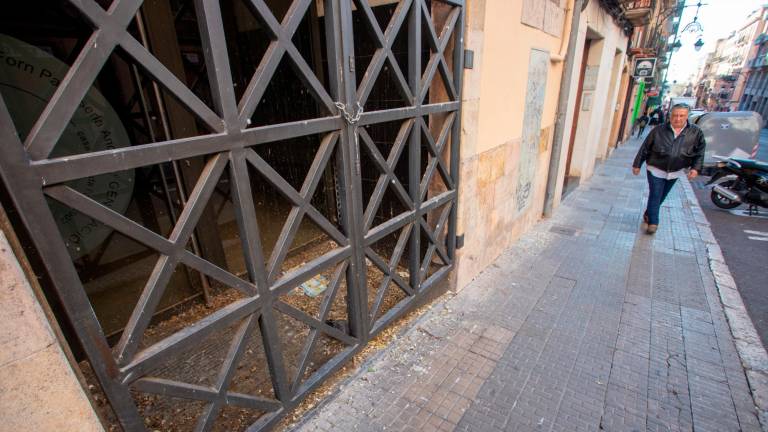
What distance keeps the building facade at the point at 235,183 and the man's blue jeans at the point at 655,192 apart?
1.57m

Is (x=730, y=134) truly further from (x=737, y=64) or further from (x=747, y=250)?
(x=737, y=64)

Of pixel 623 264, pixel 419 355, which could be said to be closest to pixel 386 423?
pixel 419 355

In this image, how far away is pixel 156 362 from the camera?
5.36 feet

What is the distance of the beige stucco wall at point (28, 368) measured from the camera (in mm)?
1181

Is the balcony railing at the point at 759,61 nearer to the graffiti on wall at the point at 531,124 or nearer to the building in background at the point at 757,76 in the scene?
the building in background at the point at 757,76

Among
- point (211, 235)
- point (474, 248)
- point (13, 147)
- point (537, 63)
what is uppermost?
point (537, 63)

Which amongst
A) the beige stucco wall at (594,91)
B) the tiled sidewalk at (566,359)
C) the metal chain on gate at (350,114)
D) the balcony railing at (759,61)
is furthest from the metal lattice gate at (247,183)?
the balcony railing at (759,61)

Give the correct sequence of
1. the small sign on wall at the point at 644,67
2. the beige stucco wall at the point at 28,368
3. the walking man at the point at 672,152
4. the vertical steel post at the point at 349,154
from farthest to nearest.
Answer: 1. the small sign on wall at the point at 644,67
2. the walking man at the point at 672,152
3. the vertical steel post at the point at 349,154
4. the beige stucco wall at the point at 28,368

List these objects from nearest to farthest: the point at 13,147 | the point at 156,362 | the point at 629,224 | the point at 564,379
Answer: the point at 13,147 < the point at 156,362 < the point at 564,379 < the point at 629,224

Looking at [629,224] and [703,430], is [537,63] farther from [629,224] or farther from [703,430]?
[703,430]

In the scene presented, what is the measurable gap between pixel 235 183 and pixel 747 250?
23.8ft

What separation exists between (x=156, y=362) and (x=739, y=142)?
43.4 ft

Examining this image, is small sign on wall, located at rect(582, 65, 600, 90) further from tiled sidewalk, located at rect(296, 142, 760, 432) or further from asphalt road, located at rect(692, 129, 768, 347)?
tiled sidewalk, located at rect(296, 142, 760, 432)

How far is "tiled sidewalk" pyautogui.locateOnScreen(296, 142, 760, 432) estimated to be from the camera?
2.44 meters
